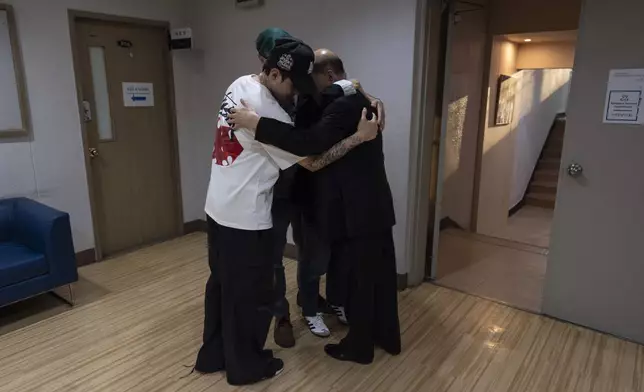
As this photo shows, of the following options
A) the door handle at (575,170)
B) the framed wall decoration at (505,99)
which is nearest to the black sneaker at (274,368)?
the door handle at (575,170)

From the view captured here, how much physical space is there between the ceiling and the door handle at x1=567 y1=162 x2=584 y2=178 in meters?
2.13

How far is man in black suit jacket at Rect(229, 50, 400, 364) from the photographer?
6.83 ft

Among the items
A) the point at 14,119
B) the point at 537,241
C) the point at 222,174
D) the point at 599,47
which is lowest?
the point at 537,241

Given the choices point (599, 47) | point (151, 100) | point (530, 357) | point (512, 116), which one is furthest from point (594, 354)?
point (151, 100)

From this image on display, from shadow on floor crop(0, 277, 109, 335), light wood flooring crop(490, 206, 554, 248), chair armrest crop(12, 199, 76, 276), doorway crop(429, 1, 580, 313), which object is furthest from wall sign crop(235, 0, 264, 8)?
light wood flooring crop(490, 206, 554, 248)

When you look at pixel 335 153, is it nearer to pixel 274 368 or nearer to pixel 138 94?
pixel 274 368

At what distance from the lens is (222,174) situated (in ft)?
6.43

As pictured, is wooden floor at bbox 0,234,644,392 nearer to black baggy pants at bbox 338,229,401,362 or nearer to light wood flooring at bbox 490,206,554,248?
black baggy pants at bbox 338,229,401,362

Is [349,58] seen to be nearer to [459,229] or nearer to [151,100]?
[151,100]

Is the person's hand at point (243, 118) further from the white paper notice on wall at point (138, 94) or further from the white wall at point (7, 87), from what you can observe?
the white paper notice on wall at point (138, 94)

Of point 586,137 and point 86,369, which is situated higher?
point 586,137

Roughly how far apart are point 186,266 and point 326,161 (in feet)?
6.67

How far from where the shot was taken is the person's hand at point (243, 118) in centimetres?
184

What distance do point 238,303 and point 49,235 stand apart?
1497 millimetres
